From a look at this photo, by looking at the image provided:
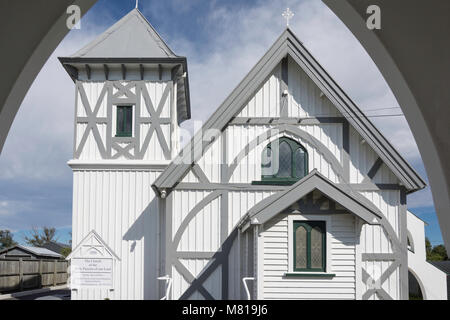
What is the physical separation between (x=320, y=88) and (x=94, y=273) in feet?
25.8

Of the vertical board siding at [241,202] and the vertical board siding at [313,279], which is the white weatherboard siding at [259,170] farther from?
the vertical board siding at [313,279]

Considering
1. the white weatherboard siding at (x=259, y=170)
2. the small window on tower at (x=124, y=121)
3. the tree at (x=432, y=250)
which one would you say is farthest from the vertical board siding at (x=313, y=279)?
the tree at (x=432, y=250)

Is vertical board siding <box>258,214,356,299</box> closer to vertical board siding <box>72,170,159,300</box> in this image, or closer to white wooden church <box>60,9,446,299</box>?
white wooden church <box>60,9,446,299</box>

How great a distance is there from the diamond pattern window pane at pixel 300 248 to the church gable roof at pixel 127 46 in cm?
747

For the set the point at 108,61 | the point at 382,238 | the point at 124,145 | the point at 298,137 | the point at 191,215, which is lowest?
the point at 382,238

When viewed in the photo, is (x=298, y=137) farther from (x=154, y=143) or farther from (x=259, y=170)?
(x=154, y=143)

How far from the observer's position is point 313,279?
9547mm

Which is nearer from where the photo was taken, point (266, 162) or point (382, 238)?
point (382, 238)

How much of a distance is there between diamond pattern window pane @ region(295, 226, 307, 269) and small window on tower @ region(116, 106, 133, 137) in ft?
22.2

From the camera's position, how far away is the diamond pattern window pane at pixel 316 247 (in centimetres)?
963

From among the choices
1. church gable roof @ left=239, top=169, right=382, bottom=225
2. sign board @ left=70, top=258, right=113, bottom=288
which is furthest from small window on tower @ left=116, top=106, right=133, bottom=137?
church gable roof @ left=239, top=169, right=382, bottom=225

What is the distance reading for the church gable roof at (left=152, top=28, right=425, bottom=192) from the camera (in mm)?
10719

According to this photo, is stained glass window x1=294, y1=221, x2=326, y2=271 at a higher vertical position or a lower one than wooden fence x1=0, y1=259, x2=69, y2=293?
higher

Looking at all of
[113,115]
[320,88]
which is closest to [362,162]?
[320,88]
